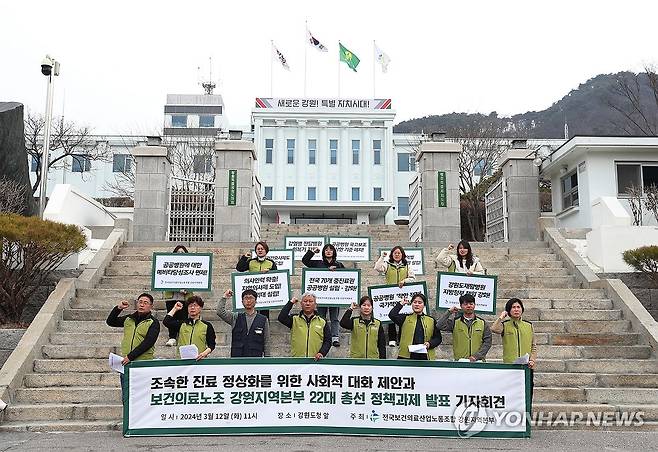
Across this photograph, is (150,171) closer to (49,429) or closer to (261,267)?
(261,267)

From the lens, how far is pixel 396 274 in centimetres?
990

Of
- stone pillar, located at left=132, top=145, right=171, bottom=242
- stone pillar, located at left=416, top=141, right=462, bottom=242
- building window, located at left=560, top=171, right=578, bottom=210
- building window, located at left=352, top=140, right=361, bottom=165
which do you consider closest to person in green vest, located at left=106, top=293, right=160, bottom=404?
stone pillar, located at left=132, top=145, right=171, bottom=242

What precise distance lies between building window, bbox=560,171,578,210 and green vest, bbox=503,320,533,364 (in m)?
14.1

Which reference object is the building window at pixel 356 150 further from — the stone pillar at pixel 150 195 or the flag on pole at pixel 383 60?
the stone pillar at pixel 150 195

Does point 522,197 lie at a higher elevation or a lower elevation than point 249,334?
higher

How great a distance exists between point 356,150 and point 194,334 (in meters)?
41.2

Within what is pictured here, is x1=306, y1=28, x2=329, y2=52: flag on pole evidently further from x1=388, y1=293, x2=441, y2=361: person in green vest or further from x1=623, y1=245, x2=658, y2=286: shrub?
x1=388, y1=293, x2=441, y2=361: person in green vest

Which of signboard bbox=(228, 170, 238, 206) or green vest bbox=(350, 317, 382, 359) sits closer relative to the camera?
green vest bbox=(350, 317, 382, 359)

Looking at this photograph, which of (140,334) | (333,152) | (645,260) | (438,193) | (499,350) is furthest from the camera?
(333,152)

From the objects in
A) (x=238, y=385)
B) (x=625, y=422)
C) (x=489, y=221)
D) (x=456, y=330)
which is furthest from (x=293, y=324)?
(x=489, y=221)

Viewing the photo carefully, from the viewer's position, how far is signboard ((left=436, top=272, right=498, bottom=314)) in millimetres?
9617

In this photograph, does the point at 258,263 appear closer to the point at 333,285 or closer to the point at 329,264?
the point at 329,264

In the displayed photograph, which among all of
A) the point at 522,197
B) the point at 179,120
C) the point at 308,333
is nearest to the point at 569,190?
the point at 522,197

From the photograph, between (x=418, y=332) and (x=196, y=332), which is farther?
(x=418, y=332)
